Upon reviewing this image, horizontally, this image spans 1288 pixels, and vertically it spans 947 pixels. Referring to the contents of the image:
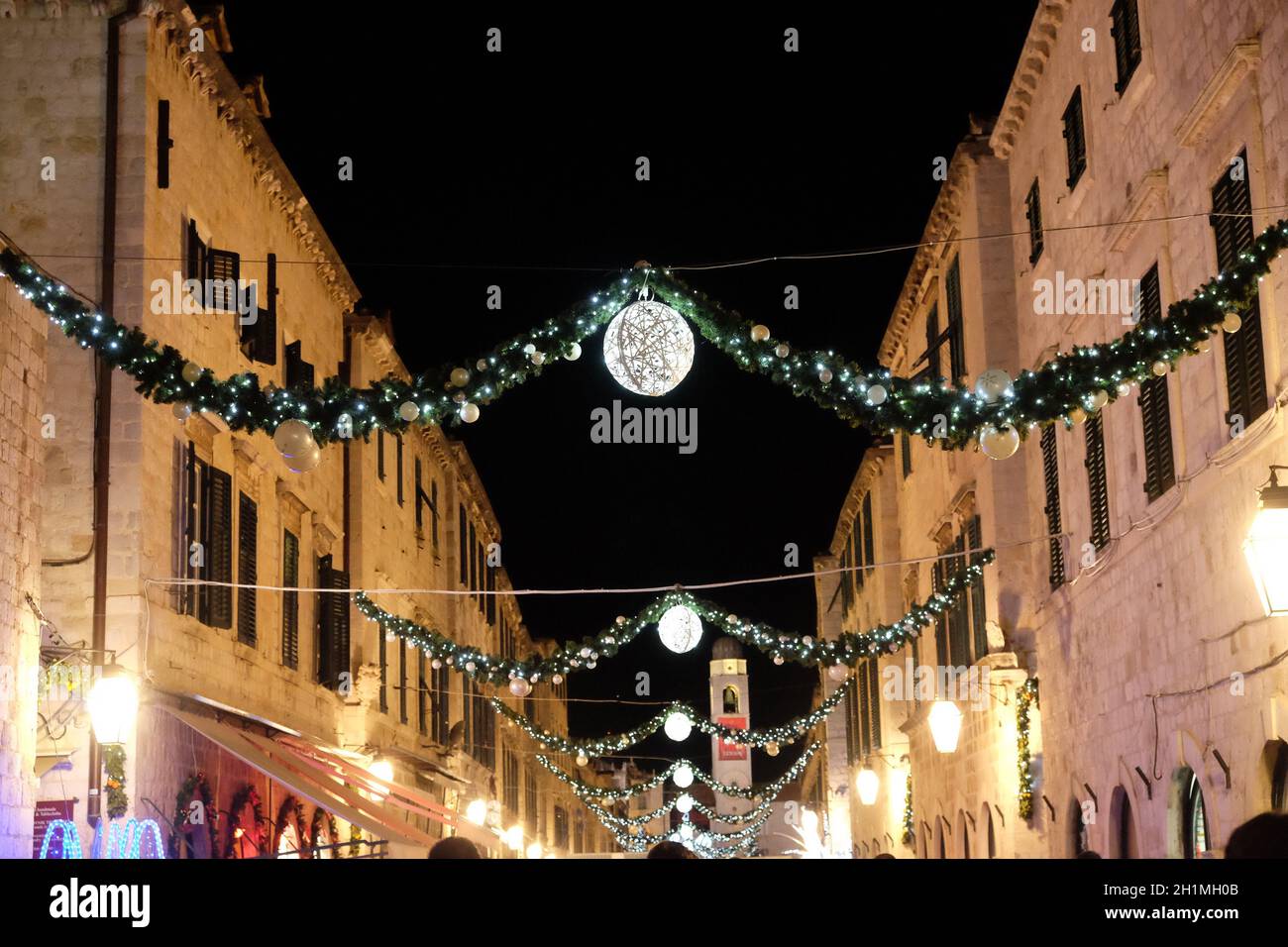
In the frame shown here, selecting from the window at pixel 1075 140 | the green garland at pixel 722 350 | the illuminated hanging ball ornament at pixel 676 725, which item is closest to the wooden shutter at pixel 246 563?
the green garland at pixel 722 350

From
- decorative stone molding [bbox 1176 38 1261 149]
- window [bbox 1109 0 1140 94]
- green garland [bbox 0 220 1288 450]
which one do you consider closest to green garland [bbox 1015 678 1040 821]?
window [bbox 1109 0 1140 94]

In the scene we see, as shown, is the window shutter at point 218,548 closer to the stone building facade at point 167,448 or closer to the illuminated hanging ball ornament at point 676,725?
the stone building facade at point 167,448

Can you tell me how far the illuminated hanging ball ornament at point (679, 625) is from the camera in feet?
77.7

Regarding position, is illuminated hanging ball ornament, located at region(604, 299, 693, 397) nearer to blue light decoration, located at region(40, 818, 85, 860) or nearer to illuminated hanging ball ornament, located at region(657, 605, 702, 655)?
blue light decoration, located at region(40, 818, 85, 860)

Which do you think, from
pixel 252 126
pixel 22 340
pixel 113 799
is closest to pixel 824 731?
pixel 252 126

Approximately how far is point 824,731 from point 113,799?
126 feet

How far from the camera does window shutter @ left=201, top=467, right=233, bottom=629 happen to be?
19.2 metres

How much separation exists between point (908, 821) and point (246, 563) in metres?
18.9

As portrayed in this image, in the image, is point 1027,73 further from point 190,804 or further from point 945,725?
point 190,804

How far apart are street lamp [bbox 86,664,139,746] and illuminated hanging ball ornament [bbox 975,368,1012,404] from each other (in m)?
9.04

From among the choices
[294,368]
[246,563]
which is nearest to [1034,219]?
[294,368]

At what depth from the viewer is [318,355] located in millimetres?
26406

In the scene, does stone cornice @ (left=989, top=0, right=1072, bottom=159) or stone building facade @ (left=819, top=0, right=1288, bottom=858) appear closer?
stone building facade @ (left=819, top=0, right=1288, bottom=858)

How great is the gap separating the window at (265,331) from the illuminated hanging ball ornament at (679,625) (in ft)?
22.7
